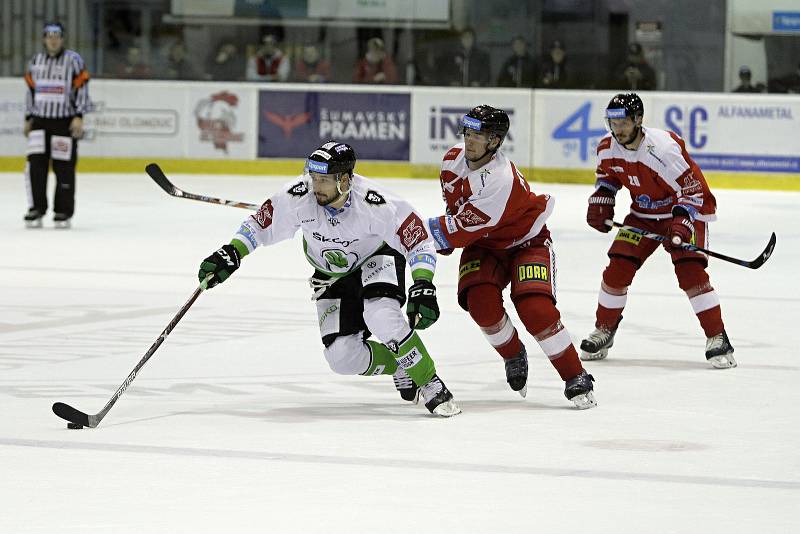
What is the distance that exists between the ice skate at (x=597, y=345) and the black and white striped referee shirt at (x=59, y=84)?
6.33 m

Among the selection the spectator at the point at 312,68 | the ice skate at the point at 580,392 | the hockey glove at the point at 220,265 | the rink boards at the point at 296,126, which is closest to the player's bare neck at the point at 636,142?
the ice skate at the point at 580,392

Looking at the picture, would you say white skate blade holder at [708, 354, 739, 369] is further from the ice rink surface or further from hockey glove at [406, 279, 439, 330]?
hockey glove at [406, 279, 439, 330]

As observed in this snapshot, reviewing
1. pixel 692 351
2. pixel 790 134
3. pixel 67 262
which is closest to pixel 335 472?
pixel 692 351

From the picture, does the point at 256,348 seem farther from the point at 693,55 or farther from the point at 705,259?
the point at 693,55

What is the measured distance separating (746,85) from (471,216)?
442 inches

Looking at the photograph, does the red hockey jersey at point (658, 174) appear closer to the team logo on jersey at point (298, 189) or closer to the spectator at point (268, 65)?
the team logo on jersey at point (298, 189)

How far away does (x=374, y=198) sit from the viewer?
5.05 metres

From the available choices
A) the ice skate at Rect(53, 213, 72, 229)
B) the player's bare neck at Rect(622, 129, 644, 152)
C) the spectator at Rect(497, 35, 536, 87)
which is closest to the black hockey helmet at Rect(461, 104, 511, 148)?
the player's bare neck at Rect(622, 129, 644, 152)

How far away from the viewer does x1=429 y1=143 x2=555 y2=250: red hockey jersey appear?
214 inches

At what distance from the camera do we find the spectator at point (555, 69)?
16.7 metres

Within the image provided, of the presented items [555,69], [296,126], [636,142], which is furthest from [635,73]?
[636,142]

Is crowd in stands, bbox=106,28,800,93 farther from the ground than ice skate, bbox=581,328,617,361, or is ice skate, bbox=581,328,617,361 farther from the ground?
crowd in stands, bbox=106,28,800,93

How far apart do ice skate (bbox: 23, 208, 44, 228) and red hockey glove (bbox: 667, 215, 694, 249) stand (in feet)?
21.6

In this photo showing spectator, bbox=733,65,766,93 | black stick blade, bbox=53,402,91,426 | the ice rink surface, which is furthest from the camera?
spectator, bbox=733,65,766,93
